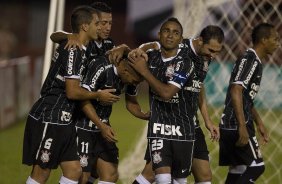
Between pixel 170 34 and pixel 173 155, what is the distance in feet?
3.66

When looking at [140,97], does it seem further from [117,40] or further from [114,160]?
[114,160]

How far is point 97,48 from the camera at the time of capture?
29.7 ft

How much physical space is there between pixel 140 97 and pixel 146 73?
18.2 m

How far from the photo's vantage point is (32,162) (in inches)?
345

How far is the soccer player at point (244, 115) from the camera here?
932 centimetres

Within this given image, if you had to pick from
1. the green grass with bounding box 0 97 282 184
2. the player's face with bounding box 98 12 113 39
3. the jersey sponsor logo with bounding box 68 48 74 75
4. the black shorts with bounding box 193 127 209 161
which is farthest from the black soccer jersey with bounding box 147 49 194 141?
the green grass with bounding box 0 97 282 184

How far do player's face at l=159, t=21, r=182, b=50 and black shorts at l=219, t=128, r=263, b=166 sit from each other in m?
1.63

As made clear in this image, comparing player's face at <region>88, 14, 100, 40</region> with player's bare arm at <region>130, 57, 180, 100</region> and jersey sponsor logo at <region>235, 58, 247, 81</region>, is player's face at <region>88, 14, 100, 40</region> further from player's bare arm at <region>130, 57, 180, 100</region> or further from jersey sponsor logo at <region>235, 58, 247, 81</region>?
Answer: jersey sponsor logo at <region>235, 58, 247, 81</region>

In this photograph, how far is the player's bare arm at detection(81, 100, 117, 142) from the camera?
8.45 metres

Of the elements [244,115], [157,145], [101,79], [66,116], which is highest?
[101,79]

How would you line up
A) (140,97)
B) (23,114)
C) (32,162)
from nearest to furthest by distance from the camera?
(32,162), (23,114), (140,97)

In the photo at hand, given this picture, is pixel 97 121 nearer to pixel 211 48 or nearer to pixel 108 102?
pixel 108 102

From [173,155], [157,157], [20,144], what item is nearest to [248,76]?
[173,155]

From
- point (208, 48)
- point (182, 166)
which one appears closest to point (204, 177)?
point (182, 166)
